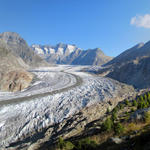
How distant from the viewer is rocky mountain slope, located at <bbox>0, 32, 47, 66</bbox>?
11443 cm

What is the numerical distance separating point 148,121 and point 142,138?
11.9ft

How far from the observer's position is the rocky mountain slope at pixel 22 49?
11443 centimetres

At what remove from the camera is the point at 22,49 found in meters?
127

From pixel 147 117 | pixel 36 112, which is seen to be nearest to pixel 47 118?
pixel 36 112

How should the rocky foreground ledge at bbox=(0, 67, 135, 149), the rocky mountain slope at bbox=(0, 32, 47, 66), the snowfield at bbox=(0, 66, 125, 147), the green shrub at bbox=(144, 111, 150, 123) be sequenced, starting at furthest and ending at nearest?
the rocky mountain slope at bbox=(0, 32, 47, 66) < the snowfield at bbox=(0, 66, 125, 147) < the rocky foreground ledge at bbox=(0, 67, 135, 149) < the green shrub at bbox=(144, 111, 150, 123)

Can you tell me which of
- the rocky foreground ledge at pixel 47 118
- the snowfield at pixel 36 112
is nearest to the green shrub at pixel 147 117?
the rocky foreground ledge at pixel 47 118

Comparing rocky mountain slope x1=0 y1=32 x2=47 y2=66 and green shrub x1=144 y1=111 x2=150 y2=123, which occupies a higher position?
rocky mountain slope x1=0 y1=32 x2=47 y2=66

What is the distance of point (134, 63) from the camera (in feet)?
150

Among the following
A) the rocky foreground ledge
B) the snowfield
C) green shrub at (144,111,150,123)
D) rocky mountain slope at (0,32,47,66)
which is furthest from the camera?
rocky mountain slope at (0,32,47,66)

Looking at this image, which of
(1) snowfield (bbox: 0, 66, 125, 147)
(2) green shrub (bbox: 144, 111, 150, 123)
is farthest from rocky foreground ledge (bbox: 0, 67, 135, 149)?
(2) green shrub (bbox: 144, 111, 150, 123)

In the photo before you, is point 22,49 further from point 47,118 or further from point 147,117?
point 147,117

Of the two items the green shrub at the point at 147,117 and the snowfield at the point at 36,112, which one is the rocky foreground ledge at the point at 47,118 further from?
the green shrub at the point at 147,117

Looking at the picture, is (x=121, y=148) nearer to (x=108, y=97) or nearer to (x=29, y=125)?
(x=29, y=125)

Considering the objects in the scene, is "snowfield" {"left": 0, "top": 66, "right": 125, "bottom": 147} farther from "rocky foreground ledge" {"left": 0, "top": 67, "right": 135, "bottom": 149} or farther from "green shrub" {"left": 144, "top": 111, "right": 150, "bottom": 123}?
"green shrub" {"left": 144, "top": 111, "right": 150, "bottom": 123}
